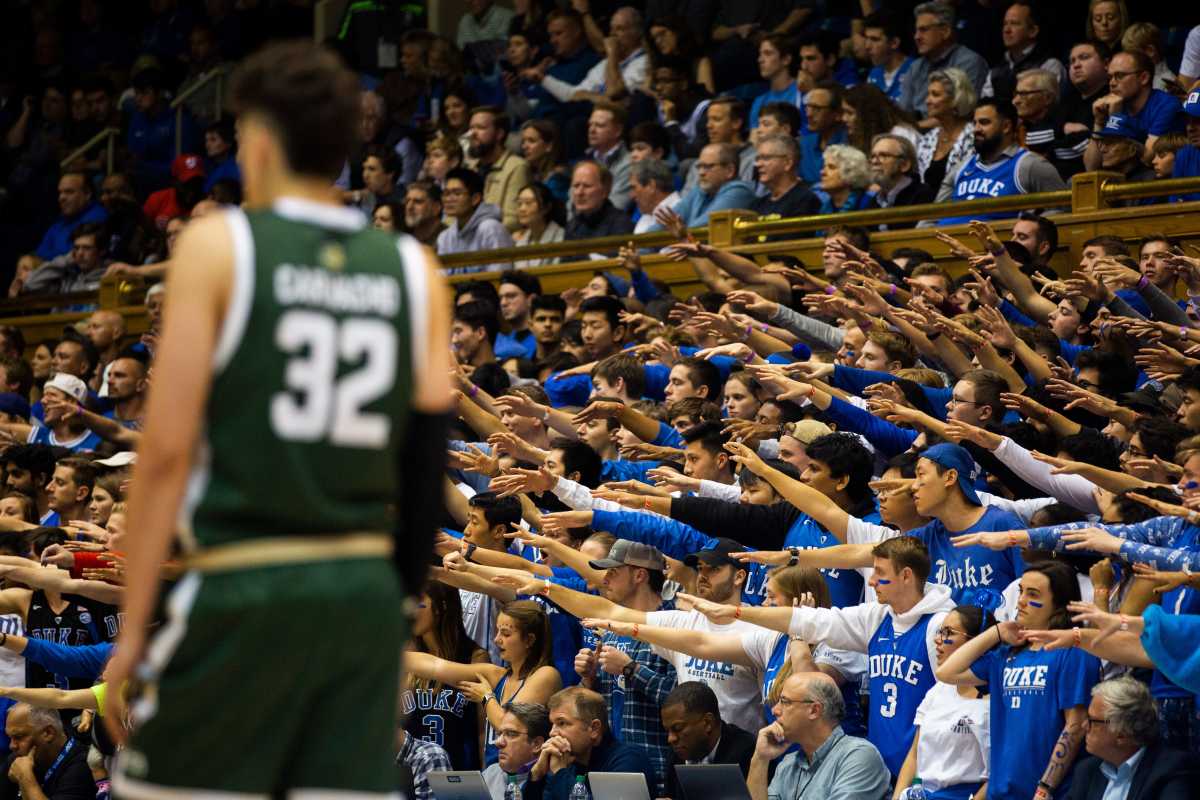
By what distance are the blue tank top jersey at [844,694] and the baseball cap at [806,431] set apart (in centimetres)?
104

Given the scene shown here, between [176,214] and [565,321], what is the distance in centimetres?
529

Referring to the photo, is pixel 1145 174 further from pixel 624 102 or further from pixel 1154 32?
pixel 624 102

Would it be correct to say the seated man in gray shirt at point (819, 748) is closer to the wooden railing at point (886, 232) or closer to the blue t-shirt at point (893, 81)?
the wooden railing at point (886, 232)

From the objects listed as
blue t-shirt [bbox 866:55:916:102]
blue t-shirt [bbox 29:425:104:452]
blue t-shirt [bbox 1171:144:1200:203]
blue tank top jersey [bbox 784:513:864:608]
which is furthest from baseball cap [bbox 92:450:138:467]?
blue t-shirt [bbox 1171:144:1200:203]

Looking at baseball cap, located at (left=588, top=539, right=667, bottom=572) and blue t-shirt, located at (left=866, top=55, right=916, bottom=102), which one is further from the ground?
blue t-shirt, located at (left=866, top=55, right=916, bottom=102)

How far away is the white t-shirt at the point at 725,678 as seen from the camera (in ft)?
23.5

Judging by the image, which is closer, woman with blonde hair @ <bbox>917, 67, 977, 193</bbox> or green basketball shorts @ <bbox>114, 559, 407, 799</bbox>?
green basketball shorts @ <bbox>114, 559, 407, 799</bbox>

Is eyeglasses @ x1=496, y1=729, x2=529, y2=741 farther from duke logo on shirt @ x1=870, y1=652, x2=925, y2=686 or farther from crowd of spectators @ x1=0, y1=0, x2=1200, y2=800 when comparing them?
duke logo on shirt @ x1=870, y1=652, x2=925, y2=686

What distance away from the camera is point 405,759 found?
283 inches

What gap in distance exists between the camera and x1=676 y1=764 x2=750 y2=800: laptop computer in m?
6.08

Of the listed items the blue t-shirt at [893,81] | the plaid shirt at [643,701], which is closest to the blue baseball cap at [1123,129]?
the blue t-shirt at [893,81]

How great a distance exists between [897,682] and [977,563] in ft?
2.15

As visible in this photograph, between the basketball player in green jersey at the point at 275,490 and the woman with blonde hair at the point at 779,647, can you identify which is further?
the woman with blonde hair at the point at 779,647

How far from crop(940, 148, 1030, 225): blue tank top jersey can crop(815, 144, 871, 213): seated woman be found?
0.58 metres
